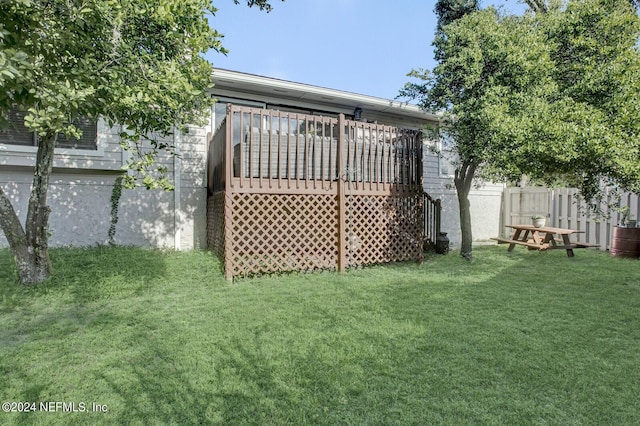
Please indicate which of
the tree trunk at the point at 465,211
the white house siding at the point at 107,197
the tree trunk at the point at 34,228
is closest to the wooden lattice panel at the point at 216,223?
the white house siding at the point at 107,197

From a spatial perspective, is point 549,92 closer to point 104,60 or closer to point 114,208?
point 104,60

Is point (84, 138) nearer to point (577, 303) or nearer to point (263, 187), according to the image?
point (263, 187)

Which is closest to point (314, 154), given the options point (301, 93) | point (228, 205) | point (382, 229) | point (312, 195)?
point (312, 195)

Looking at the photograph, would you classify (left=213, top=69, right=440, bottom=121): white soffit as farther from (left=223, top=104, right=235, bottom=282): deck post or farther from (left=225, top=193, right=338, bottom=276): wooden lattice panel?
(left=225, top=193, right=338, bottom=276): wooden lattice panel

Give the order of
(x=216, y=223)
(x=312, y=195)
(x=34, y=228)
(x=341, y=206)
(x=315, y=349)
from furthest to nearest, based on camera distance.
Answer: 1. (x=216, y=223)
2. (x=341, y=206)
3. (x=312, y=195)
4. (x=34, y=228)
5. (x=315, y=349)

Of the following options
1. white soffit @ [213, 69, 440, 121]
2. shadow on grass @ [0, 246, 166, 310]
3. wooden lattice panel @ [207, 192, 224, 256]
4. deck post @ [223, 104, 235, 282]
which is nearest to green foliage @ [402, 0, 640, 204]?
white soffit @ [213, 69, 440, 121]

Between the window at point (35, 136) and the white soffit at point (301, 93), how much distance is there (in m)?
2.48

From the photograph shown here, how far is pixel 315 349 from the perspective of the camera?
9.55ft

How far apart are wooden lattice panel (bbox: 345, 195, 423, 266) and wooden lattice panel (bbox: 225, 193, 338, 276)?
0.46 m

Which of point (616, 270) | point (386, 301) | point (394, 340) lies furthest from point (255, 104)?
point (616, 270)

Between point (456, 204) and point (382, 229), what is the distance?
4.96m

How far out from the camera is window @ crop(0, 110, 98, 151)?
5994mm

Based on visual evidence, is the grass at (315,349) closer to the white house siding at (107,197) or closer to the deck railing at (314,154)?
the white house siding at (107,197)

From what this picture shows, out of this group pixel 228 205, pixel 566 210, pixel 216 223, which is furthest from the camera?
pixel 566 210
